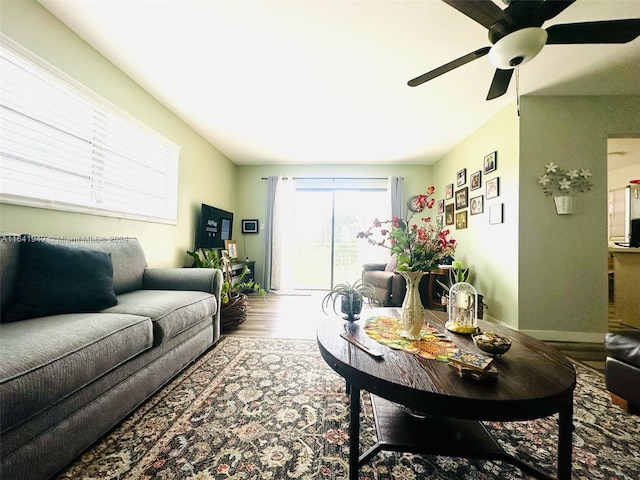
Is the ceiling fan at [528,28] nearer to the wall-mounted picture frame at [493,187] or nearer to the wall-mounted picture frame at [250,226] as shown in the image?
the wall-mounted picture frame at [493,187]

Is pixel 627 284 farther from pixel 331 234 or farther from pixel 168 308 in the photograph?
pixel 168 308

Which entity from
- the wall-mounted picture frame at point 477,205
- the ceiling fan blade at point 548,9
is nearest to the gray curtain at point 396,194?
the wall-mounted picture frame at point 477,205

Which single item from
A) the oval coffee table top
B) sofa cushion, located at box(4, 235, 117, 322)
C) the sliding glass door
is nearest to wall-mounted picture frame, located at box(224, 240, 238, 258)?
the sliding glass door

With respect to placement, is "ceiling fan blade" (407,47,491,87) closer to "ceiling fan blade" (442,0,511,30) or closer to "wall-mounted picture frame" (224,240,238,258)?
"ceiling fan blade" (442,0,511,30)

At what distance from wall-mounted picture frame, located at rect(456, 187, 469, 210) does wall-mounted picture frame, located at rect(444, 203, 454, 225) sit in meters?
0.23

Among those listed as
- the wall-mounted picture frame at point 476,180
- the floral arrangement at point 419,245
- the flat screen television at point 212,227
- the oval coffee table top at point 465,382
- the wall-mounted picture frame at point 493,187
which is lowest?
the oval coffee table top at point 465,382

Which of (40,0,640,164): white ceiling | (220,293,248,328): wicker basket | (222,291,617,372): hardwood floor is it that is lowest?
(222,291,617,372): hardwood floor

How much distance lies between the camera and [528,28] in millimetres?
1191

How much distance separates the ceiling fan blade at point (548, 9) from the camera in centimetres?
112

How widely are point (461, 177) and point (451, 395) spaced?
3.76 metres

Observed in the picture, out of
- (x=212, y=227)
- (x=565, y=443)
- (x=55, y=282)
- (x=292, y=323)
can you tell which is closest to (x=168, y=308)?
(x=55, y=282)

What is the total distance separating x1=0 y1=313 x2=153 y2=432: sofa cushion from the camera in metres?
0.81

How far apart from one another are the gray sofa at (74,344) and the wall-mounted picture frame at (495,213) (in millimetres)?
3207

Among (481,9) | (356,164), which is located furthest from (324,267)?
(481,9)
